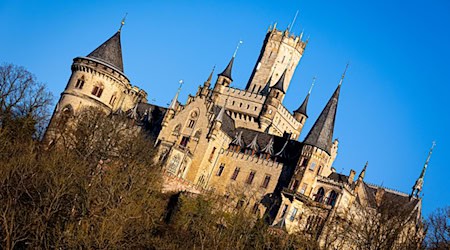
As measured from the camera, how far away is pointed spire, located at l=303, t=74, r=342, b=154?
77.9 metres

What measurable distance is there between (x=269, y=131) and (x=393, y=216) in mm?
38623

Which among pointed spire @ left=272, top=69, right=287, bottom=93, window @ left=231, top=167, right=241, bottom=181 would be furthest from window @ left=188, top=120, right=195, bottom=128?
pointed spire @ left=272, top=69, right=287, bottom=93

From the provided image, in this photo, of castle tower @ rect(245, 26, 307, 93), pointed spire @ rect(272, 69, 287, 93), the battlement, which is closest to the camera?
the battlement

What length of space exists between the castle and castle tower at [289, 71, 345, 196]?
0.37ft

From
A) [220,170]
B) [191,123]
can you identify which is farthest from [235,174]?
[191,123]

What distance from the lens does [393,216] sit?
186 feet

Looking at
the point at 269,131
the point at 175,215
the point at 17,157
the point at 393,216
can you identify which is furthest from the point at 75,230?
the point at 269,131

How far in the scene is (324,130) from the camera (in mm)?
78750

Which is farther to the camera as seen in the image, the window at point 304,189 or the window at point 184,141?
the window at point 184,141

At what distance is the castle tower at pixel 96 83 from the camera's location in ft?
298

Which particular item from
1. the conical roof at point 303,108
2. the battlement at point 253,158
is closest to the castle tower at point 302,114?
the conical roof at point 303,108

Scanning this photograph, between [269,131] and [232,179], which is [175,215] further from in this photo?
[269,131]

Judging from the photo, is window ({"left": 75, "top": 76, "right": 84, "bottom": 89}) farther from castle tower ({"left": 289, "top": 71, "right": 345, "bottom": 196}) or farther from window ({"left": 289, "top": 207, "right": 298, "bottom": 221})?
window ({"left": 289, "top": 207, "right": 298, "bottom": 221})

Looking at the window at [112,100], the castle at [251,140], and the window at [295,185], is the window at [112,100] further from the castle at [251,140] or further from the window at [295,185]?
the window at [295,185]
